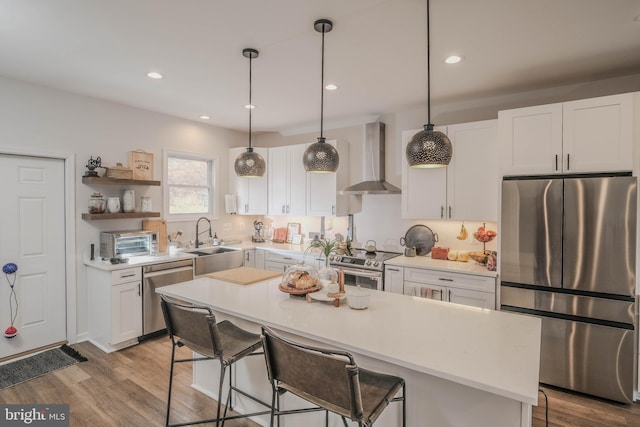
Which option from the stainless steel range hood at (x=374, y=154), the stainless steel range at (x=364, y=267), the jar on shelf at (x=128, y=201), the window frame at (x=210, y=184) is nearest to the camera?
the stainless steel range at (x=364, y=267)

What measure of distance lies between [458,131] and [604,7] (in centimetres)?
159

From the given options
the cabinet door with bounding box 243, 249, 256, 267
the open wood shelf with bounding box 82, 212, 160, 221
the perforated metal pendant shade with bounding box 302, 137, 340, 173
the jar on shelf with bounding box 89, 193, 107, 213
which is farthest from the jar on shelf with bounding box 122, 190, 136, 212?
the perforated metal pendant shade with bounding box 302, 137, 340, 173

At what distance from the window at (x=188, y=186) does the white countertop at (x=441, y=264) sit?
2.87 metres

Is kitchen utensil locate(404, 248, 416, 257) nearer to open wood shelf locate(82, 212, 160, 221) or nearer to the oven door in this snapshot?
the oven door

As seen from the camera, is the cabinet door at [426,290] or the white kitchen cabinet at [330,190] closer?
the cabinet door at [426,290]

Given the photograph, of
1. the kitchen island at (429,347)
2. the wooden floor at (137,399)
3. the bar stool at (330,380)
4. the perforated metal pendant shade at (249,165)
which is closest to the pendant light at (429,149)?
the kitchen island at (429,347)

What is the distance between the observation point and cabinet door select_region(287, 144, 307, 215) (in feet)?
15.4

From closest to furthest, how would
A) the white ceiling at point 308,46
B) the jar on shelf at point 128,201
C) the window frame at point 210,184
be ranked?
1. the white ceiling at point 308,46
2. the jar on shelf at point 128,201
3. the window frame at point 210,184

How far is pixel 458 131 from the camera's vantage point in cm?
348

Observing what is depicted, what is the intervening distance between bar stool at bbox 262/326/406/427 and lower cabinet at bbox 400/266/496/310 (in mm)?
1863

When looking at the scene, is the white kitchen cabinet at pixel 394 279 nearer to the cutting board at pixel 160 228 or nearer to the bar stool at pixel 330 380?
the bar stool at pixel 330 380

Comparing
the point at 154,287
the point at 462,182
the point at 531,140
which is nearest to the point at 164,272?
the point at 154,287

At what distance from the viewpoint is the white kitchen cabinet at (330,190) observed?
442cm

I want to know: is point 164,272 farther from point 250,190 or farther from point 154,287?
point 250,190
